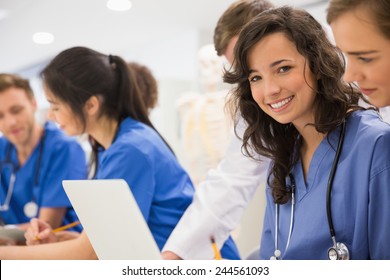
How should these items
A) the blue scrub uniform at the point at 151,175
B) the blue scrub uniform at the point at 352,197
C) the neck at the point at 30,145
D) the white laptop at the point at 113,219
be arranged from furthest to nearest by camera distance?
the neck at the point at 30,145 < the blue scrub uniform at the point at 151,175 < the blue scrub uniform at the point at 352,197 < the white laptop at the point at 113,219

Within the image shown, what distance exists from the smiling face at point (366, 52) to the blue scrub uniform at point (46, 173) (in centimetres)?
126

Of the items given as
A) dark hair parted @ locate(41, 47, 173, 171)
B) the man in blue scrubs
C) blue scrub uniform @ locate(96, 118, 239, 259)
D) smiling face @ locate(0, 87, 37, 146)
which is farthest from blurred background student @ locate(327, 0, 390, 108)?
smiling face @ locate(0, 87, 37, 146)

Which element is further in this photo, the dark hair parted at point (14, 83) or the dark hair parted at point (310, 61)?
the dark hair parted at point (14, 83)

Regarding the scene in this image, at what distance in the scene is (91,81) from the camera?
145 cm

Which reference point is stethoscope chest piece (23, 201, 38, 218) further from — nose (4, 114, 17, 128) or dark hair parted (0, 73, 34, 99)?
dark hair parted (0, 73, 34, 99)

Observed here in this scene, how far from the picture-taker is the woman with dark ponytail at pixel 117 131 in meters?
1.36

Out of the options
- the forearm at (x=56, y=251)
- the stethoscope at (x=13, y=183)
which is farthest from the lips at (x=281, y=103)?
the stethoscope at (x=13, y=183)

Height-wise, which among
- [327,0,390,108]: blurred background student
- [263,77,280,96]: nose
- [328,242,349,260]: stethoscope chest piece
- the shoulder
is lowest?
[328,242,349,260]: stethoscope chest piece

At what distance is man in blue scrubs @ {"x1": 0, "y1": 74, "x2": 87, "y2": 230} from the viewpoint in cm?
186

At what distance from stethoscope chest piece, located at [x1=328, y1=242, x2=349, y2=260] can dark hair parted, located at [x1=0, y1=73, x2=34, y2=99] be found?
1414 millimetres

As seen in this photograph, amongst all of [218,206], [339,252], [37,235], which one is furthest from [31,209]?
A: [339,252]

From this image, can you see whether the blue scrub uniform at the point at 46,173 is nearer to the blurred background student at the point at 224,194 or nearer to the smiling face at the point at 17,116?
the smiling face at the point at 17,116

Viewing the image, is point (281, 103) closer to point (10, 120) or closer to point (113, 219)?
point (113, 219)
